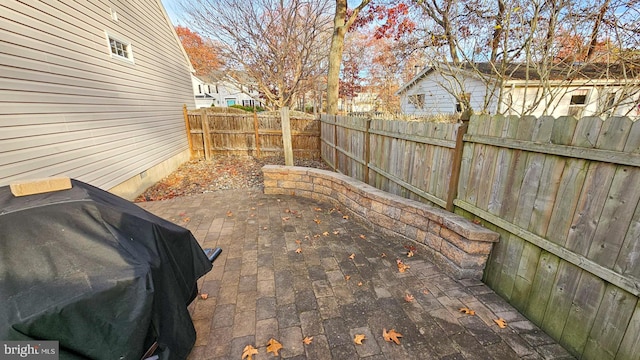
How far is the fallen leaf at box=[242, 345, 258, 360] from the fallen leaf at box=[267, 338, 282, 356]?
10 cm

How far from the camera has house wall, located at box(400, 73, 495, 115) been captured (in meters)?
10.0

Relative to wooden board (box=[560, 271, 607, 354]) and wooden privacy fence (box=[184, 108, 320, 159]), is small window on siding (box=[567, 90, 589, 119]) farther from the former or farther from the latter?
wooden board (box=[560, 271, 607, 354])

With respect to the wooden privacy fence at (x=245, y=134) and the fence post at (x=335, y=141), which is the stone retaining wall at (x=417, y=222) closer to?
the fence post at (x=335, y=141)

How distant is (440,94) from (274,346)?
13.4 meters

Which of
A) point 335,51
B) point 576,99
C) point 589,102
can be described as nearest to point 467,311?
point 589,102

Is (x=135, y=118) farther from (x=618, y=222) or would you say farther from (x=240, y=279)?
(x=618, y=222)

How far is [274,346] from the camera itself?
1.87 meters

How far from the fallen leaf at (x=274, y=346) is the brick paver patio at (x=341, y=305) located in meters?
0.03

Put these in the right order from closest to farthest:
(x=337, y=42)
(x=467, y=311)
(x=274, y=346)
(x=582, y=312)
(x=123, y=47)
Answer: (x=582, y=312), (x=274, y=346), (x=467, y=311), (x=123, y=47), (x=337, y=42)

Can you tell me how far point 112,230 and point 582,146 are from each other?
113 inches

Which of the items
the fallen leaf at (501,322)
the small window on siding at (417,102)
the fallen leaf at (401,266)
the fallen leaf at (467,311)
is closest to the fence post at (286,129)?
the small window on siding at (417,102)

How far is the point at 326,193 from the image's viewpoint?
185 inches

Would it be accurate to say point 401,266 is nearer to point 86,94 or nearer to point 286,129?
point 286,129

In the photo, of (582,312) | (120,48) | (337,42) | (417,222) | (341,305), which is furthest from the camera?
(337,42)
